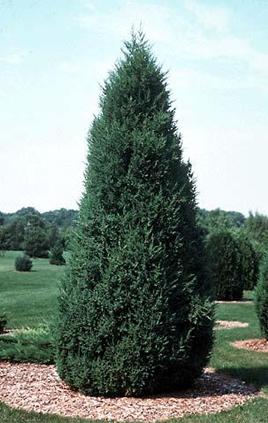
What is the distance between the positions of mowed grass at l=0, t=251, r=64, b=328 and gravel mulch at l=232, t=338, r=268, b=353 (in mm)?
3667

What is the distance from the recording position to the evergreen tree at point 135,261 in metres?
6.96

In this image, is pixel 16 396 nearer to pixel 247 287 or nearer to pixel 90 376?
pixel 90 376

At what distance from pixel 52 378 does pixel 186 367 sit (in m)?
1.81

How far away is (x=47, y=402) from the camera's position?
6844mm

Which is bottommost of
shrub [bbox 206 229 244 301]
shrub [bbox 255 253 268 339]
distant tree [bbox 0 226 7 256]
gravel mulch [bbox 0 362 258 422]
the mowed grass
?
gravel mulch [bbox 0 362 258 422]

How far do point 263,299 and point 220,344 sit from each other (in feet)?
4.04

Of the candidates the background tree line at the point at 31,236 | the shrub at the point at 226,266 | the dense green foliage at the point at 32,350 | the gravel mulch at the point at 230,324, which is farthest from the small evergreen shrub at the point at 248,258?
the background tree line at the point at 31,236

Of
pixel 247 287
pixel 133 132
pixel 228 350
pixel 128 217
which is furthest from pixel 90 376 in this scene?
pixel 247 287

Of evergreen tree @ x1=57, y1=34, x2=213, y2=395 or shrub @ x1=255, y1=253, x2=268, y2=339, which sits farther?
shrub @ x1=255, y1=253, x2=268, y2=339

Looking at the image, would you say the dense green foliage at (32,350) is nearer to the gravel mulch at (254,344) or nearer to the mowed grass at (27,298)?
the mowed grass at (27,298)

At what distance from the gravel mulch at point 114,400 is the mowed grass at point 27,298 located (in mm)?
851

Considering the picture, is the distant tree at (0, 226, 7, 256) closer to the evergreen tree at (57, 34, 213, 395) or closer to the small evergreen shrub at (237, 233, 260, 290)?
the small evergreen shrub at (237, 233, 260, 290)

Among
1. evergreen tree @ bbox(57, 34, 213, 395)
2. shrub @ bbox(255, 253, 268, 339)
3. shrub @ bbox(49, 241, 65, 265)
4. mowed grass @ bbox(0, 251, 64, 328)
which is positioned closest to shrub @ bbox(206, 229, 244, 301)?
mowed grass @ bbox(0, 251, 64, 328)

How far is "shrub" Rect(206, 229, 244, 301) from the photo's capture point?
22067mm
